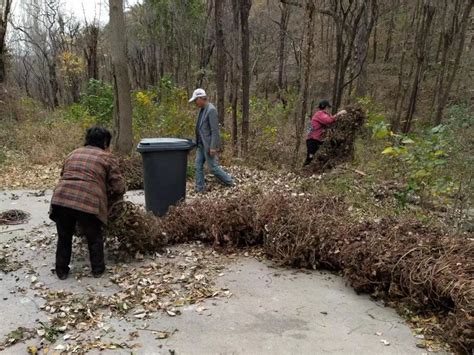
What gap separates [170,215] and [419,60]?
34.6ft

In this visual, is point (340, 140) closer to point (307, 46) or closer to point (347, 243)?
point (307, 46)

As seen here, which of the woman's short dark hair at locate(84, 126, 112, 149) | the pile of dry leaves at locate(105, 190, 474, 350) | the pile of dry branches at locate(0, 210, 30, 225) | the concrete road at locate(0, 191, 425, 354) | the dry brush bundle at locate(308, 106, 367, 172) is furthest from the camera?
the dry brush bundle at locate(308, 106, 367, 172)

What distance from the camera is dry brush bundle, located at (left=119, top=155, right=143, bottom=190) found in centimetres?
796

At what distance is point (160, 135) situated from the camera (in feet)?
33.7

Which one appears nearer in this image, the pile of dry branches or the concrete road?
the concrete road

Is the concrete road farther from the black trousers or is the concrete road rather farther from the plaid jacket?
the plaid jacket

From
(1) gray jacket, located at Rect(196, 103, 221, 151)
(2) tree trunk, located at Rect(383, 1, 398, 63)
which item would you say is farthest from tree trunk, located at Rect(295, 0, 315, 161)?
(2) tree trunk, located at Rect(383, 1, 398, 63)

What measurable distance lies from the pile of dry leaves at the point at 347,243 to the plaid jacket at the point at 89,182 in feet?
1.36

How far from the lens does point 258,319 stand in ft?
11.5

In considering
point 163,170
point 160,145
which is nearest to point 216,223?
point 163,170

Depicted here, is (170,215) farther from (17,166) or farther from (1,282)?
(17,166)

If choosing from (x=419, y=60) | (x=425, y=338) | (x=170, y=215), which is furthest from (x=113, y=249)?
(x=419, y=60)

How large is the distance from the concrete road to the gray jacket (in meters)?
2.66

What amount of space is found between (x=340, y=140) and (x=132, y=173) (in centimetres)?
419
